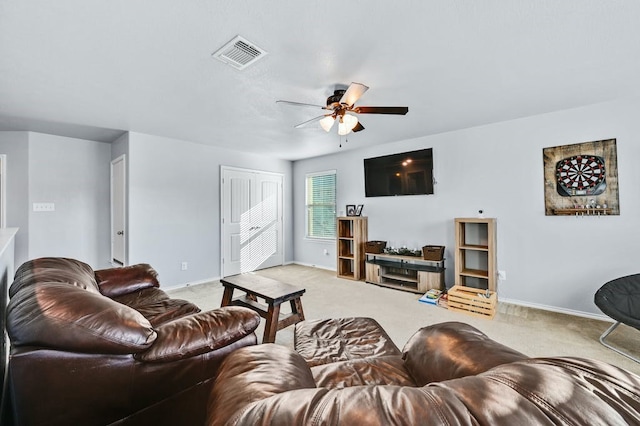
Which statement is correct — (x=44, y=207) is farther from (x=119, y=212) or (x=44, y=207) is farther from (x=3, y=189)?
(x=119, y=212)

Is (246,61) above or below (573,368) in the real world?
above

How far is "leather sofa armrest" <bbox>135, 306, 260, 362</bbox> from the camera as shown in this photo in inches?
46.2

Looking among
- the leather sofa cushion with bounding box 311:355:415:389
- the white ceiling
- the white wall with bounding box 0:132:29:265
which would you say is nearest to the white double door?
the white ceiling

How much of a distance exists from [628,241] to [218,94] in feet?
14.9

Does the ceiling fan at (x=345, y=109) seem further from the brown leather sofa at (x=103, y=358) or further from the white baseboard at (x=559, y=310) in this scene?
the white baseboard at (x=559, y=310)

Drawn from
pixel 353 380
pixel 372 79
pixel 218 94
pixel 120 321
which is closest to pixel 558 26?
pixel 372 79

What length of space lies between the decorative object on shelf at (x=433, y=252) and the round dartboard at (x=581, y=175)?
5.02 feet

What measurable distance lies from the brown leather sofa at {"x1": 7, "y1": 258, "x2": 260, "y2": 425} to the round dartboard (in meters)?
3.75

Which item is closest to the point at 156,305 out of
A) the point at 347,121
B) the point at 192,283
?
the point at 347,121

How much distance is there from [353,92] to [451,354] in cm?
194

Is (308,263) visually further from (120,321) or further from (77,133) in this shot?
(120,321)

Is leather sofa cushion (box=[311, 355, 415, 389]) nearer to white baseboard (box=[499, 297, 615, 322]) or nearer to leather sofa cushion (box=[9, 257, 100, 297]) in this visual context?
leather sofa cushion (box=[9, 257, 100, 297])

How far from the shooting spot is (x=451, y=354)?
0.99 m

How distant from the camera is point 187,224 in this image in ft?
14.7
